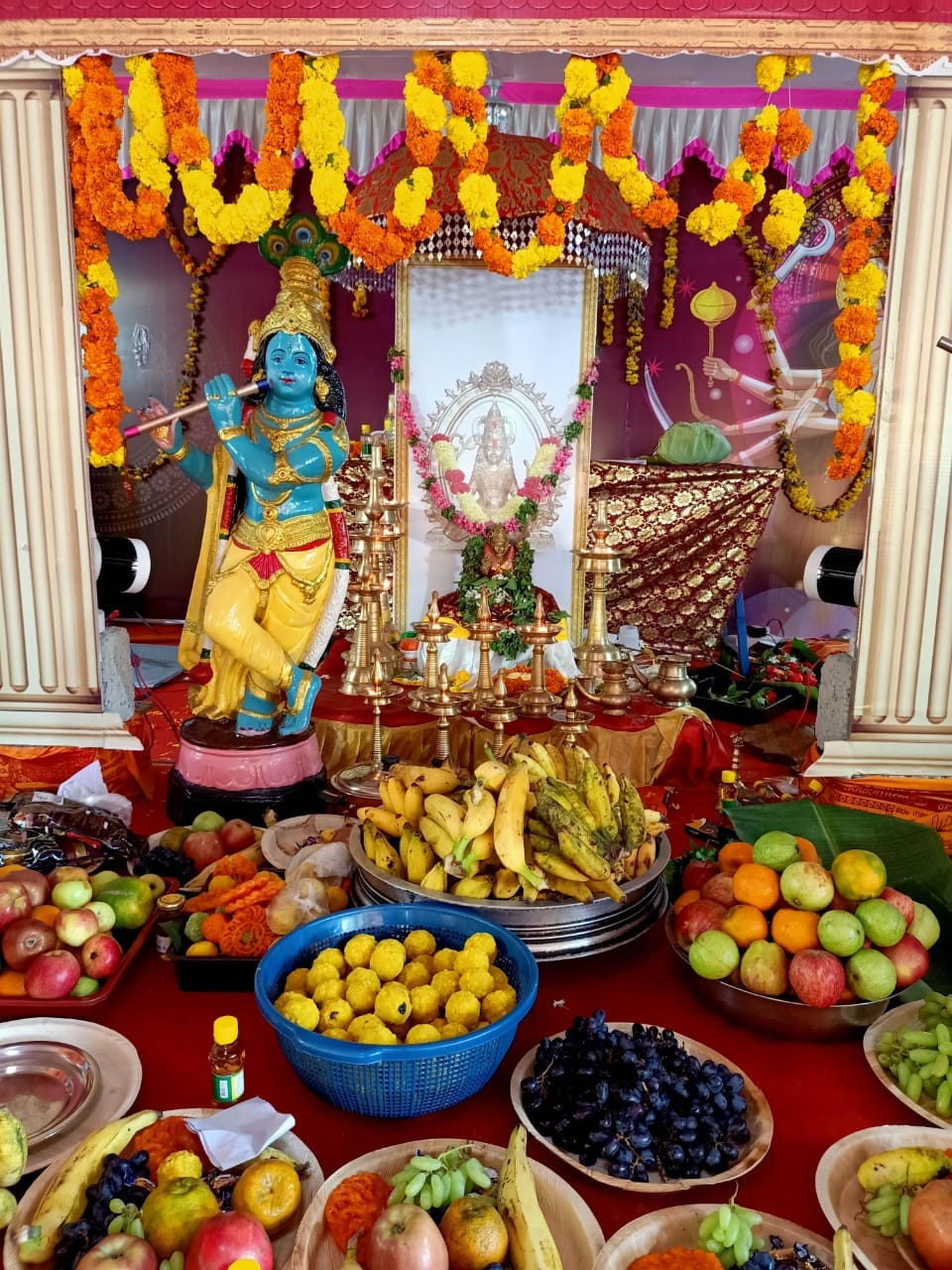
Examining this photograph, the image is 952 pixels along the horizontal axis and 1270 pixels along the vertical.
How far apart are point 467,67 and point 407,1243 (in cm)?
326

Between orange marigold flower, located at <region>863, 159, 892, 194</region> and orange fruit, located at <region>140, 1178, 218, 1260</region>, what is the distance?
133 inches

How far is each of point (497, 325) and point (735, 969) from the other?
462cm

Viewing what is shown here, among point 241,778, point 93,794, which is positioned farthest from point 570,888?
point 93,794

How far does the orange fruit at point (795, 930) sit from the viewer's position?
2012mm

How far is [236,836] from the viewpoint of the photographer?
9.25 ft

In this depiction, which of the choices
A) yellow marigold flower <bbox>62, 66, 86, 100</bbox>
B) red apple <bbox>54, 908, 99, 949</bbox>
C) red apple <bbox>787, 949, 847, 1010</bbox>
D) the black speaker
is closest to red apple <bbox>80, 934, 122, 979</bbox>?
red apple <bbox>54, 908, 99, 949</bbox>

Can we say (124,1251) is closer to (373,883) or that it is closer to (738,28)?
(373,883)

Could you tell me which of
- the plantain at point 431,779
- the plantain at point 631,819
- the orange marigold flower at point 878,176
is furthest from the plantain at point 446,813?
the orange marigold flower at point 878,176

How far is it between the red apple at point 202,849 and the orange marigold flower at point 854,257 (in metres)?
2.74

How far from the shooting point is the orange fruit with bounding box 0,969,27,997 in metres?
2.09

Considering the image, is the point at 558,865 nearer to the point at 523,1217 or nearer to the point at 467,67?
the point at 523,1217

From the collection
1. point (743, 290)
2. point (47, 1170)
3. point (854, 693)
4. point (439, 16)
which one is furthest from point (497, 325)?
point (47, 1170)

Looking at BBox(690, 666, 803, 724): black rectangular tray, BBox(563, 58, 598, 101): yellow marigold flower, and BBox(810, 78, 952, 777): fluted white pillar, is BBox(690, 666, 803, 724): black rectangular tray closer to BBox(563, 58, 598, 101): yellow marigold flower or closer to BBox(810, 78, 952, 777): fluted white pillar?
BBox(810, 78, 952, 777): fluted white pillar

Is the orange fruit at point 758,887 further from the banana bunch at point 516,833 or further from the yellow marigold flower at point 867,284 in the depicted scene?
the yellow marigold flower at point 867,284
